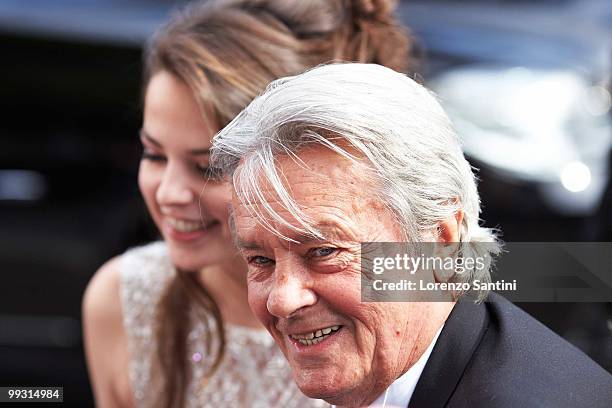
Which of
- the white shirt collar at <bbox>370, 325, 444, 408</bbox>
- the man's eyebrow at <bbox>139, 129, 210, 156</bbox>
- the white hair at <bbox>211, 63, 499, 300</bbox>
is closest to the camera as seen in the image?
the white hair at <bbox>211, 63, 499, 300</bbox>

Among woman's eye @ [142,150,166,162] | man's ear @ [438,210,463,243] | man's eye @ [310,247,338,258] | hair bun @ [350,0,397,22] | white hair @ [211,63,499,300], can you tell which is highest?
hair bun @ [350,0,397,22]

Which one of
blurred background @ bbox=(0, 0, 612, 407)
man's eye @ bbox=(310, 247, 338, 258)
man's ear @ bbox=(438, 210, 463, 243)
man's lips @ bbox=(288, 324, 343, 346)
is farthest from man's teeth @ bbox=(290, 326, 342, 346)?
blurred background @ bbox=(0, 0, 612, 407)

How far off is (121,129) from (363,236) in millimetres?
3644

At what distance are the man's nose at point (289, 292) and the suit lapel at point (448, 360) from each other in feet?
0.69

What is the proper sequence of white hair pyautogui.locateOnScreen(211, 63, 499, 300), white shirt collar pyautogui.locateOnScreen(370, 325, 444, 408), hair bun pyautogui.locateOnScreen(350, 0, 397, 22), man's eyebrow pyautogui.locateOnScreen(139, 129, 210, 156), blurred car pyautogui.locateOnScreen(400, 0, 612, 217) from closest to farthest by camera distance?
white hair pyautogui.locateOnScreen(211, 63, 499, 300), white shirt collar pyautogui.locateOnScreen(370, 325, 444, 408), man's eyebrow pyautogui.locateOnScreen(139, 129, 210, 156), hair bun pyautogui.locateOnScreen(350, 0, 397, 22), blurred car pyautogui.locateOnScreen(400, 0, 612, 217)

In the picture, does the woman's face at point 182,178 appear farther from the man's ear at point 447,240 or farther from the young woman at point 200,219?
the man's ear at point 447,240

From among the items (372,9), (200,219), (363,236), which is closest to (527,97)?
(372,9)

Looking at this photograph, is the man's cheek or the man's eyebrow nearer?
the man's cheek

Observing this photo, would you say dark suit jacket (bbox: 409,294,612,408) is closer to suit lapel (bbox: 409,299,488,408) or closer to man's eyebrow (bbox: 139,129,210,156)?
suit lapel (bbox: 409,299,488,408)

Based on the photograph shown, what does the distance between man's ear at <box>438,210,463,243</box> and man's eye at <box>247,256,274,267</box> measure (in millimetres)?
264

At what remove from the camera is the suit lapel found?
4.21 ft

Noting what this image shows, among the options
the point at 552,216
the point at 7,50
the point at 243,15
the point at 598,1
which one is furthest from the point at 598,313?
the point at 7,50

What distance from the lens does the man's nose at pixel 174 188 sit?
1.90m

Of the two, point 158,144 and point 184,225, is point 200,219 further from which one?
point 158,144
